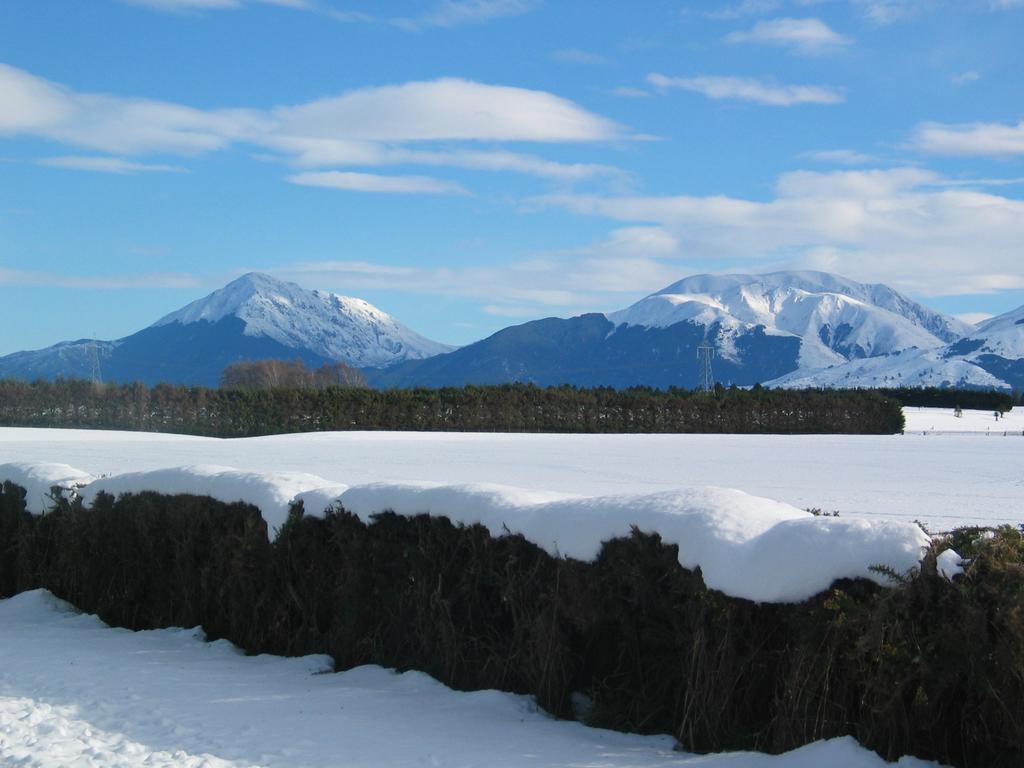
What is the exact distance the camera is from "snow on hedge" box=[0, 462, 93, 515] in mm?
10195

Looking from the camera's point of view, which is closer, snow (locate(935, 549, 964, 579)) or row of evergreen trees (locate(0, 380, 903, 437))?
snow (locate(935, 549, 964, 579))

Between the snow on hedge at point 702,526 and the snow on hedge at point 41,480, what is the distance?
11.6 feet

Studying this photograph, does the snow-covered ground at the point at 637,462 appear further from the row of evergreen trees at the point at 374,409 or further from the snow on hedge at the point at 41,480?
the snow on hedge at the point at 41,480

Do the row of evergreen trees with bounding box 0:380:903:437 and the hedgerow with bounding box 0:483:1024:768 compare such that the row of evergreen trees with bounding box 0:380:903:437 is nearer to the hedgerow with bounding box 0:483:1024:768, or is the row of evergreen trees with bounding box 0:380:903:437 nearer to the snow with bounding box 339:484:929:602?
the hedgerow with bounding box 0:483:1024:768

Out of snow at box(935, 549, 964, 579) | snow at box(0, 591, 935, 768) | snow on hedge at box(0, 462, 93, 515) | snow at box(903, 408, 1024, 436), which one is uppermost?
snow at box(903, 408, 1024, 436)

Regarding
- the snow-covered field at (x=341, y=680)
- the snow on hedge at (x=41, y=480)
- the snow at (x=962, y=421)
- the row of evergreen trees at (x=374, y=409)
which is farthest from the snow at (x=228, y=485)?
the snow at (x=962, y=421)

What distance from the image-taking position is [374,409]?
39.0m

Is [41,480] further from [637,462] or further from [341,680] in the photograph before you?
[637,462]

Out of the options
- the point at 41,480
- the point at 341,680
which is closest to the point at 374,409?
the point at 41,480

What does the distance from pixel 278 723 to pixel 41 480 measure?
5.62 metres

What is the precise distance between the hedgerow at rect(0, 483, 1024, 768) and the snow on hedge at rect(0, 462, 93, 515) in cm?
165

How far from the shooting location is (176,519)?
339 inches

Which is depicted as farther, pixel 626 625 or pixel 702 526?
pixel 626 625

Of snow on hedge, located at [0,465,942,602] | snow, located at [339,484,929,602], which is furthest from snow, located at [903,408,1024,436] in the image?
snow, located at [339,484,929,602]
